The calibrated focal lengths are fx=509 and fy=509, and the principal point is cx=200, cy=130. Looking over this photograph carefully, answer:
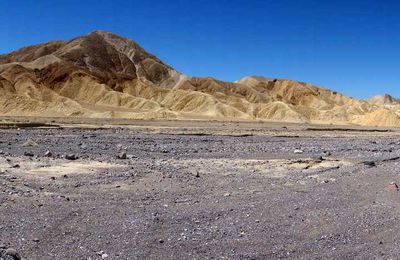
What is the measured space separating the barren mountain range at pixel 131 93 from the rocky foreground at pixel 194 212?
266 ft

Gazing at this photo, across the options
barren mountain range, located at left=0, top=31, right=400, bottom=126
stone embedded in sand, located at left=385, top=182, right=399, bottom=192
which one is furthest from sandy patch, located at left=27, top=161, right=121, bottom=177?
barren mountain range, located at left=0, top=31, right=400, bottom=126

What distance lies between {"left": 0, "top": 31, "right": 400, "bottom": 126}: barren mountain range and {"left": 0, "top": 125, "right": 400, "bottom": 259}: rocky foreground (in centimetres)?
8109

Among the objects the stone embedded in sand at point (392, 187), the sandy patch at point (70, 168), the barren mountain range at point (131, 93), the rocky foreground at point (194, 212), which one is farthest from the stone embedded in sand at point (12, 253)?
the barren mountain range at point (131, 93)

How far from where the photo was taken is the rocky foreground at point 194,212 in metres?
9.34

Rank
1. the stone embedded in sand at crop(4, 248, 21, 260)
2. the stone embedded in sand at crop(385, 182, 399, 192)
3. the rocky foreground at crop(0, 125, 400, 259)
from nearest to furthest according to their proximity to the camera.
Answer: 1. the stone embedded in sand at crop(4, 248, 21, 260)
2. the rocky foreground at crop(0, 125, 400, 259)
3. the stone embedded in sand at crop(385, 182, 399, 192)

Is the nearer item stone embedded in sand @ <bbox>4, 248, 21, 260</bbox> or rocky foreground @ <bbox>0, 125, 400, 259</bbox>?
stone embedded in sand @ <bbox>4, 248, 21, 260</bbox>

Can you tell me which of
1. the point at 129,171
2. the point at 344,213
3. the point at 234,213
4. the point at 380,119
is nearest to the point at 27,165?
the point at 129,171

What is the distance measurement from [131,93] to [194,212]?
131901 mm

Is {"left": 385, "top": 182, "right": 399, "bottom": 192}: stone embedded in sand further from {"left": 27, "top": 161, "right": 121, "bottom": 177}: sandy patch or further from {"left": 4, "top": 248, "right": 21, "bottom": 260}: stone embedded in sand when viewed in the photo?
{"left": 4, "top": 248, "right": 21, "bottom": 260}: stone embedded in sand

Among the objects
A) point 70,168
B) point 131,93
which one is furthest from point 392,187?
point 131,93

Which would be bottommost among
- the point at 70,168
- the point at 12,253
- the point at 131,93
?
the point at 12,253

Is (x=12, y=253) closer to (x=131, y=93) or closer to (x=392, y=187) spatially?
(x=392, y=187)

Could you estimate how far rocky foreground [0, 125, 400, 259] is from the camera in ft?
30.6

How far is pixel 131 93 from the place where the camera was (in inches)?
5586
